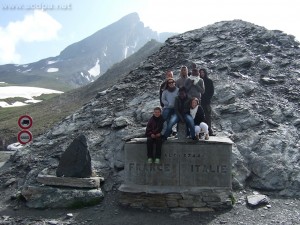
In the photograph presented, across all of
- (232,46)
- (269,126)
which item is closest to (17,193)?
(269,126)

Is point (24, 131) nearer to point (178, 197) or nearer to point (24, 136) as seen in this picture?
point (24, 136)

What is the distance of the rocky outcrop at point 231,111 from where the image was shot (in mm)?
14800

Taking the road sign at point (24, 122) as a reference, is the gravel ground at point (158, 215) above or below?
below

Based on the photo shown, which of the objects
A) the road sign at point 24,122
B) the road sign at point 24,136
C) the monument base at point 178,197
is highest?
the road sign at point 24,122

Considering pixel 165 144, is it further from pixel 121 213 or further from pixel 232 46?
pixel 232 46

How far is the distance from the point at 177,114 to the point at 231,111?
5.64 metres

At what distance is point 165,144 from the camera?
41.4 feet

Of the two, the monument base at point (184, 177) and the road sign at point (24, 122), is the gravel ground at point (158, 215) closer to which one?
the monument base at point (184, 177)

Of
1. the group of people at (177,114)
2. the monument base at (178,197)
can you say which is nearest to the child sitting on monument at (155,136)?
the group of people at (177,114)

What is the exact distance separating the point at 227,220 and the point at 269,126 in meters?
6.36

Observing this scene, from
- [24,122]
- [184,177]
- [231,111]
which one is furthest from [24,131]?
[231,111]

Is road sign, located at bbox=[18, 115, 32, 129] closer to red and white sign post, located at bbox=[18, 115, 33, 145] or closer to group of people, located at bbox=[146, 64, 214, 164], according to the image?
red and white sign post, located at bbox=[18, 115, 33, 145]

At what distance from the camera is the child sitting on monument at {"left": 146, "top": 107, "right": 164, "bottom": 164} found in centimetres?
1238

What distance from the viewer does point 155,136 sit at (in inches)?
487
